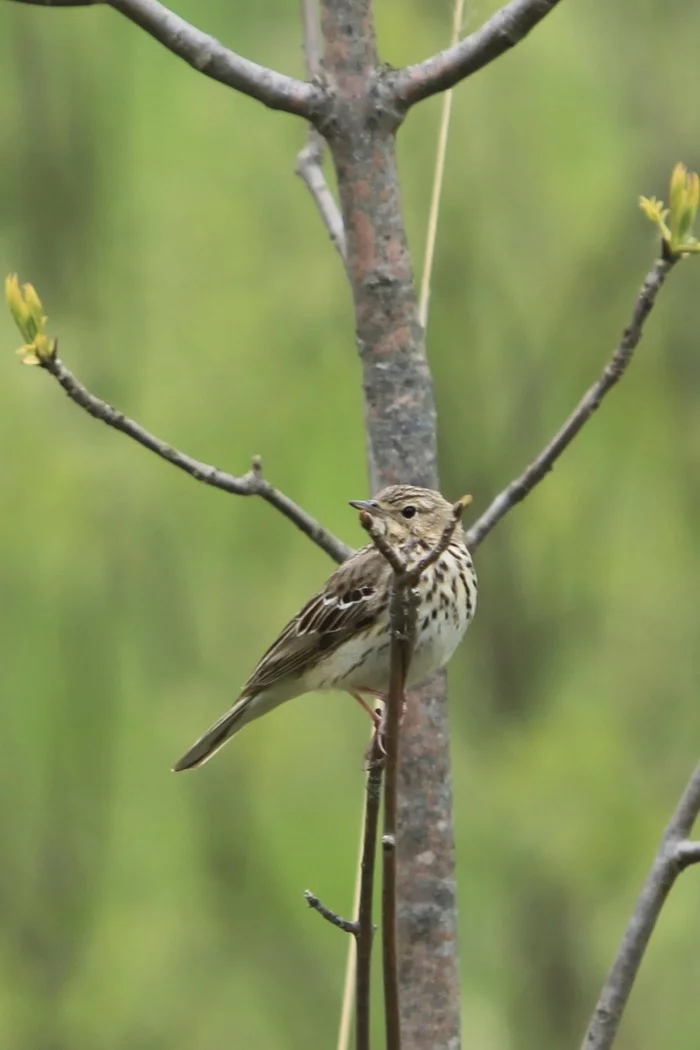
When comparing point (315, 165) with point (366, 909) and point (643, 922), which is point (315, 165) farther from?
point (366, 909)

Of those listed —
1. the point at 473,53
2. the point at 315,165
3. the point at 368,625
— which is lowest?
the point at 368,625

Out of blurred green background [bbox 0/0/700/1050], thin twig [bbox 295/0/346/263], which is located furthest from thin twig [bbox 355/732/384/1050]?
blurred green background [bbox 0/0/700/1050]

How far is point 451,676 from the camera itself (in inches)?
283

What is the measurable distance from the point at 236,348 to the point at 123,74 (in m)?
1.71

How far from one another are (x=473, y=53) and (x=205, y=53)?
50 centimetres

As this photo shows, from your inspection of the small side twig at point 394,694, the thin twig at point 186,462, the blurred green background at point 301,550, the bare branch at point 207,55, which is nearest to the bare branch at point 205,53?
the bare branch at point 207,55

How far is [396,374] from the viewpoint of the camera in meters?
3.00

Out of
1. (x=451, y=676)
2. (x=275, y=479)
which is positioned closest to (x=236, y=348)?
(x=275, y=479)

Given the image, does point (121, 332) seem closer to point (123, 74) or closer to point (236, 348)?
point (236, 348)

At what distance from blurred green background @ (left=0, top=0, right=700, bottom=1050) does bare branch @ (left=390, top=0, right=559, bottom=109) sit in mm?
3120

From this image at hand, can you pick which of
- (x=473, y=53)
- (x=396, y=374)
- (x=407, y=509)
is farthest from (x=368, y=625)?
(x=473, y=53)

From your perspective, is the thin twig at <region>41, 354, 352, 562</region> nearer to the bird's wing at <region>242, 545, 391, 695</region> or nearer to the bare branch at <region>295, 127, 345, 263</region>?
the bird's wing at <region>242, 545, 391, 695</region>

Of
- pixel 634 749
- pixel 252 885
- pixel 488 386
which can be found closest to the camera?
pixel 634 749

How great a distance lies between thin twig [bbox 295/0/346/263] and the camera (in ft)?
11.2
